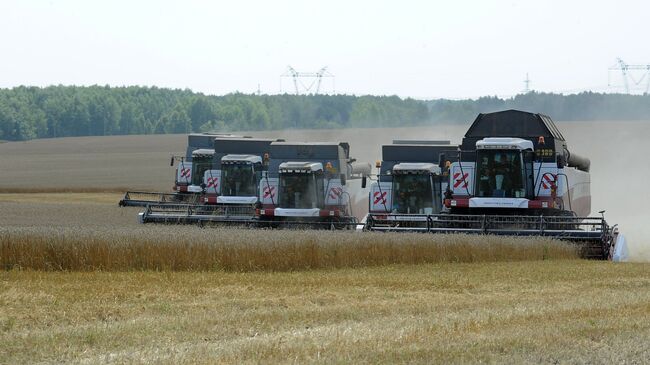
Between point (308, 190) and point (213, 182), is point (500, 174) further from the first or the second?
point (213, 182)

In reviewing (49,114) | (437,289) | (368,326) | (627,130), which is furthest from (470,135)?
(49,114)

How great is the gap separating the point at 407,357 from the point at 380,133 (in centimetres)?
7842

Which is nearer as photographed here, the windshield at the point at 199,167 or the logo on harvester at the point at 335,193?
the logo on harvester at the point at 335,193

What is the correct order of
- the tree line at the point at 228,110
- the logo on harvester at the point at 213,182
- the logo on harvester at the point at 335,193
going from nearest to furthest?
the logo on harvester at the point at 335,193 < the logo on harvester at the point at 213,182 < the tree line at the point at 228,110

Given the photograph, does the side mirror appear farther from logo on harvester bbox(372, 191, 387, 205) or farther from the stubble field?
the stubble field

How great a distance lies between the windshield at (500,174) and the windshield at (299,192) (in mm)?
4825

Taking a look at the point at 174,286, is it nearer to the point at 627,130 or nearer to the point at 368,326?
the point at 368,326

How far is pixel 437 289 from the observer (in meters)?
17.8

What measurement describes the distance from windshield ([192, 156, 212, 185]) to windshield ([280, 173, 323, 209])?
13.5m

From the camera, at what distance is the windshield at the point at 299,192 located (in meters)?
30.9

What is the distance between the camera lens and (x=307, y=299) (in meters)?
16.1

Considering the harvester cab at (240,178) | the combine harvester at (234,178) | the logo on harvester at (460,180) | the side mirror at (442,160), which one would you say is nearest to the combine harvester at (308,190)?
the combine harvester at (234,178)

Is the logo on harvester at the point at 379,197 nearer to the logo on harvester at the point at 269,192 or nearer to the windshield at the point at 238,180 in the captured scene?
the logo on harvester at the point at 269,192

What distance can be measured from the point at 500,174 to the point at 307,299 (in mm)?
12937
